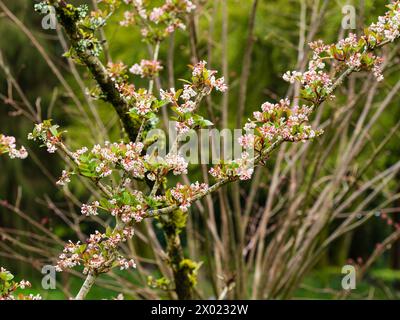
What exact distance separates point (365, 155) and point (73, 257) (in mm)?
6438

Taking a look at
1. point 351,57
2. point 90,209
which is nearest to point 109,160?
point 90,209

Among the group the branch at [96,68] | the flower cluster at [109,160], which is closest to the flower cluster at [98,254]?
the flower cluster at [109,160]

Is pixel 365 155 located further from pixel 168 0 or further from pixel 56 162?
pixel 56 162

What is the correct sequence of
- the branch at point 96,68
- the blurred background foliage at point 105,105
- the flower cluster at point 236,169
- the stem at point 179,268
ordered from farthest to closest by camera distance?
the blurred background foliage at point 105,105
the stem at point 179,268
the branch at point 96,68
the flower cluster at point 236,169

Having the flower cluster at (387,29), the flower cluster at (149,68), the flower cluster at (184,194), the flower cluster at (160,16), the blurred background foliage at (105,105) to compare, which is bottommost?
the flower cluster at (184,194)

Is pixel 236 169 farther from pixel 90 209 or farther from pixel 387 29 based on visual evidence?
pixel 387 29

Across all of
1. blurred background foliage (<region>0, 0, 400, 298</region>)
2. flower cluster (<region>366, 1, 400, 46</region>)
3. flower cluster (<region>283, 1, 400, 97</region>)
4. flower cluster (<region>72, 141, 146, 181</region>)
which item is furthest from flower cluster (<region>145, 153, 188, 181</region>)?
blurred background foliage (<region>0, 0, 400, 298</region>)

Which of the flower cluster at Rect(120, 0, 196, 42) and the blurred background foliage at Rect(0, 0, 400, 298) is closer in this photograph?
the flower cluster at Rect(120, 0, 196, 42)

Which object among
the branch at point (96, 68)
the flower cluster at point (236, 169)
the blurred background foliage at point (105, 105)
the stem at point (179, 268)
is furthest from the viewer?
the blurred background foliage at point (105, 105)

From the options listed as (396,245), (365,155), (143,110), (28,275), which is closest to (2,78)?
(28,275)

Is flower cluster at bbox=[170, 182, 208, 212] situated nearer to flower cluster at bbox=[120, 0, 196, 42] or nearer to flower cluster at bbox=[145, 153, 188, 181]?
flower cluster at bbox=[145, 153, 188, 181]

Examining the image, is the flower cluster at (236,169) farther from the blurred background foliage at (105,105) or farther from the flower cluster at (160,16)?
the blurred background foliage at (105,105)

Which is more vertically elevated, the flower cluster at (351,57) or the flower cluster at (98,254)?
the flower cluster at (351,57)

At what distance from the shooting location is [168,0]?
2.40 meters
